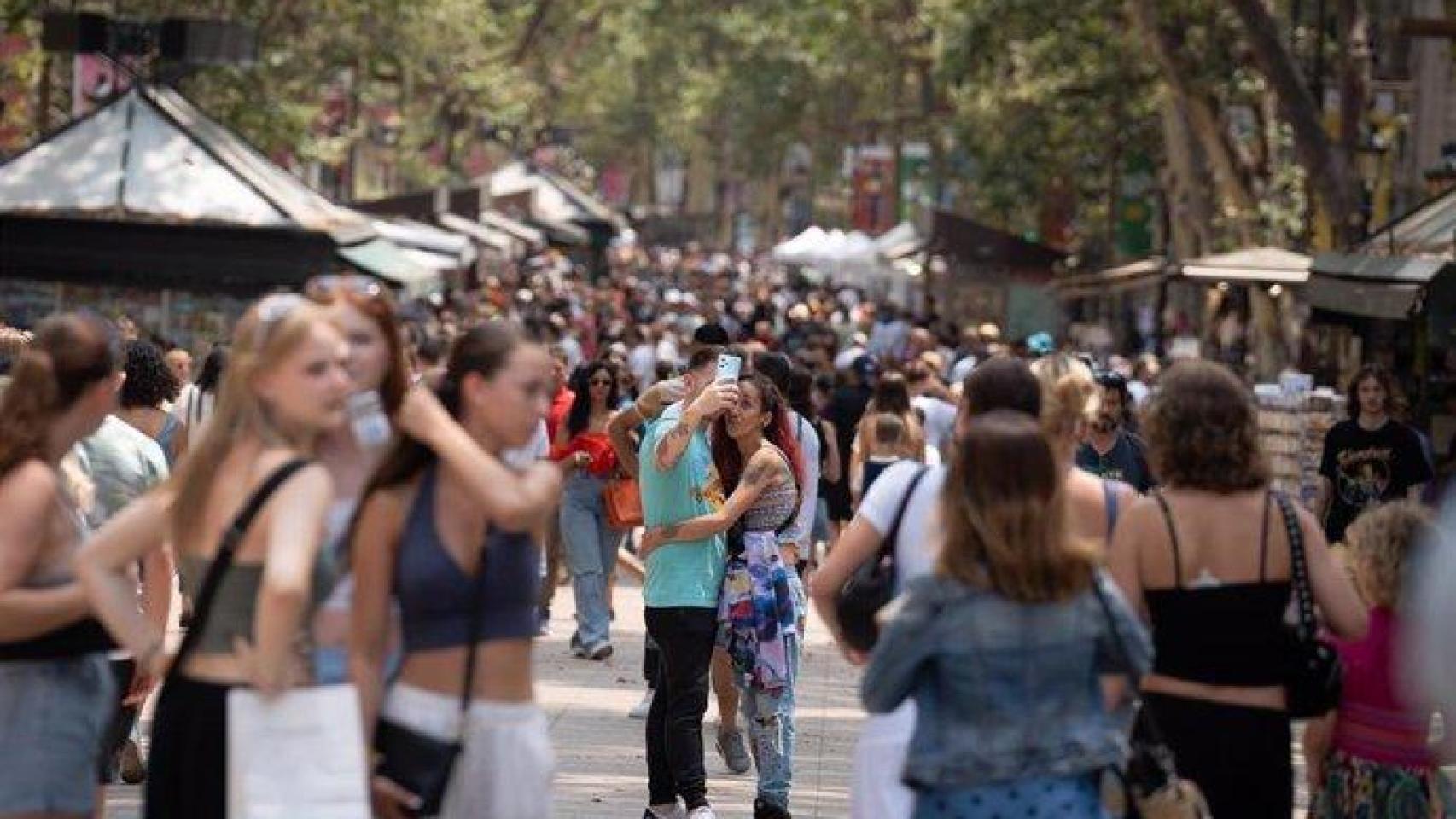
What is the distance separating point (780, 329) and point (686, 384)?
3548 centimetres

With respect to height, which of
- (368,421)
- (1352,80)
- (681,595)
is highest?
(1352,80)

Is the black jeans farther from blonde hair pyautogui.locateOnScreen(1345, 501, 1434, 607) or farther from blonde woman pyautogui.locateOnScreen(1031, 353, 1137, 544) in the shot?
blonde hair pyautogui.locateOnScreen(1345, 501, 1434, 607)

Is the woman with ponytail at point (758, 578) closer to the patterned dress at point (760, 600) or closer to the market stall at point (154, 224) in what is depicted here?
the patterned dress at point (760, 600)

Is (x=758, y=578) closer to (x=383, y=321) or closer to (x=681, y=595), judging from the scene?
(x=681, y=595)

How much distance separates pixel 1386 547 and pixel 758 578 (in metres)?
4.02

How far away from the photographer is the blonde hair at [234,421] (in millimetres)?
6238

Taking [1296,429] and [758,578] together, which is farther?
[1296,429]

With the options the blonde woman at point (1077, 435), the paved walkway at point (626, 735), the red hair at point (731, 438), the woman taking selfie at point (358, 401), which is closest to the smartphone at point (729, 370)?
the red hair at point (731, 438)

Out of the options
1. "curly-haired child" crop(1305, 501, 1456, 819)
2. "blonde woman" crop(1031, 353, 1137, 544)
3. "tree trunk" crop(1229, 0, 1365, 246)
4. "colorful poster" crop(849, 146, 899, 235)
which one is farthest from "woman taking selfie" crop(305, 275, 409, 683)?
"colorful poster" crop(849, 146, 899, 235)

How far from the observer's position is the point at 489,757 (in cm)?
646

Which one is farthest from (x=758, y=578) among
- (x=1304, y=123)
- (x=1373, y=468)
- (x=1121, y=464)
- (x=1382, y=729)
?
(x=1304, y=123)

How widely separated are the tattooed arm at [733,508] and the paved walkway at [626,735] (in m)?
1.01

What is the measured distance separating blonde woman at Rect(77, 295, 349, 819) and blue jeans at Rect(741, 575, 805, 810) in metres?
4.96

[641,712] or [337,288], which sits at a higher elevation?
[337,288]
